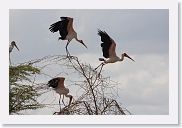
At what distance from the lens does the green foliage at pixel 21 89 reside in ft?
12.4

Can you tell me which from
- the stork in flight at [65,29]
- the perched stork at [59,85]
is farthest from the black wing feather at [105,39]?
the perched stork at [59,85]

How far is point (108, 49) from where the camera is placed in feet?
12.4

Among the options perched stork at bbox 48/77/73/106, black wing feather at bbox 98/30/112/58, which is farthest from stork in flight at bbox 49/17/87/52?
perched stork at bbox 48/77/73/106

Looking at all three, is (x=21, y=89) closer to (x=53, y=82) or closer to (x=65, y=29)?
(x=53, y=82)

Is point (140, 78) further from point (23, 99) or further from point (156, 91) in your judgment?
point (23, 99)

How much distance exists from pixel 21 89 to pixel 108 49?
537mm

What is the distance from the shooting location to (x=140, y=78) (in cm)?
374

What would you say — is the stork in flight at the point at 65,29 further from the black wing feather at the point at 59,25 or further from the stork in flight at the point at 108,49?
the stork in flight at the point at 108,49

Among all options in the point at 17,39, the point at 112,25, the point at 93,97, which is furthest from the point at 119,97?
the point at 17,39

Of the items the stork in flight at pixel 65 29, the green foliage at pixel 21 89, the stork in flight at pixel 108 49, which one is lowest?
the green foliage at pixel 21 89

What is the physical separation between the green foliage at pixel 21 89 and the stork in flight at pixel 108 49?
39 cm

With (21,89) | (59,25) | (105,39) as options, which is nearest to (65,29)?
(59,25)

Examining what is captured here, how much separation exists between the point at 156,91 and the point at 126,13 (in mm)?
464
